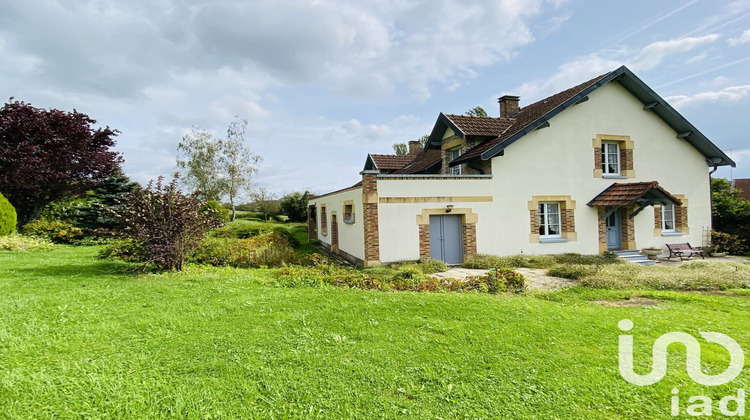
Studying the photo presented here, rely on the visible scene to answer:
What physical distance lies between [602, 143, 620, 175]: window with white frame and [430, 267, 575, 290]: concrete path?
22.5 feet

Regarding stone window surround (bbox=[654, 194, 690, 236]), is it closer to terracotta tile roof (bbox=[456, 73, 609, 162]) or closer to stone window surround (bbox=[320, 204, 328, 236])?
terracotta tile roof (bbox=[456, 73, 609, 162])

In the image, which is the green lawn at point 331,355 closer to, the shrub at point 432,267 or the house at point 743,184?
the shrub at point 432,267

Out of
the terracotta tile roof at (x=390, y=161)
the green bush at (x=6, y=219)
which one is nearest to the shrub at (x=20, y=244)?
the green bush at (x=6, y=219)

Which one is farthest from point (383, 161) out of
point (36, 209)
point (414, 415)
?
point (414, 415)

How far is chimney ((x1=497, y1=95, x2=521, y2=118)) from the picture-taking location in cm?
1867

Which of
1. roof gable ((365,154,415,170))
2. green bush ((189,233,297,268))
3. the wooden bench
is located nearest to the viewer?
green bush ((189,233,297,268))

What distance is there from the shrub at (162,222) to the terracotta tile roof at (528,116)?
9.73m

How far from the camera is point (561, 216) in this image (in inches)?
586

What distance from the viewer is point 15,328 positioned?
4758 millimetres

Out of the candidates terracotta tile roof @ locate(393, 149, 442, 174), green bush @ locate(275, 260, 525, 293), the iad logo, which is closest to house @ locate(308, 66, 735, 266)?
terracotta tile roof @ locate(393, 149, 442, 174)

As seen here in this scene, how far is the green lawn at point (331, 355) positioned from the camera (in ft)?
10.6

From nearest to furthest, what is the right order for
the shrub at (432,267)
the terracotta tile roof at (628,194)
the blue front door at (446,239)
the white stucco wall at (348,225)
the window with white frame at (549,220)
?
the shrub at (432,267) → the white stucco wall at (348,225) → the blue front door at (446,239) → the terracotta tile roof at (628,194) → the window with white frame at (549,220)

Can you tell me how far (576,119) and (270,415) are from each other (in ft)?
51.3

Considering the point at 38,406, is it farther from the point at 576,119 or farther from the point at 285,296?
the point at 576,119
